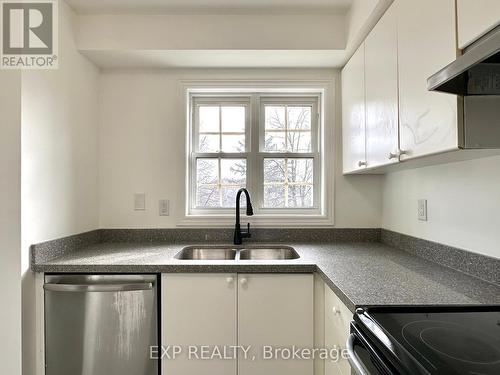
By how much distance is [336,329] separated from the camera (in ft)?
4.22

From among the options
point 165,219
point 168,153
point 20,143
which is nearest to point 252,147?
point 168,153

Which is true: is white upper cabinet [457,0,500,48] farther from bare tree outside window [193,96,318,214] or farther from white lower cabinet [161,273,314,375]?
bare tree outside window [193,96,318,214]

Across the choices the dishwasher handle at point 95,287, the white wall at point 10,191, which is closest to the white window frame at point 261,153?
the dishwasher handle at point 95,287

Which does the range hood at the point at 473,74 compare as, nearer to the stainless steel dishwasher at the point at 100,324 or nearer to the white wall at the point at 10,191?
the stainless steel dishwasher at the point at 100,324

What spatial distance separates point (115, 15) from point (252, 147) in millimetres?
1272

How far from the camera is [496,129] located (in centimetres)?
91

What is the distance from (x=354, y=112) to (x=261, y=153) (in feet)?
2.47

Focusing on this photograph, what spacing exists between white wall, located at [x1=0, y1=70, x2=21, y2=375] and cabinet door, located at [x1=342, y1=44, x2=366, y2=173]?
1844 millimetres

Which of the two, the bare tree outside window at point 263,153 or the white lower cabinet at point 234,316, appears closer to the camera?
the white lower cabinet at point 234,316

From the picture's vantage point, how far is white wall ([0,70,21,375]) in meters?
1.46

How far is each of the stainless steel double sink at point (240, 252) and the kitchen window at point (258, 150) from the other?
340 millimetres

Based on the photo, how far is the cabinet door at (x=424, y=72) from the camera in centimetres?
96

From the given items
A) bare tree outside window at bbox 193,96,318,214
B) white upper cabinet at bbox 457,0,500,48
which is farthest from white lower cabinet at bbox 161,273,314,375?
white upper cabinet at bbox 457,0,500,48

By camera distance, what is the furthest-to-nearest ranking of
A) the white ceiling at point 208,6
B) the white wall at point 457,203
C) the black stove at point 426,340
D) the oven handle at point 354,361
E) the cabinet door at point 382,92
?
the white ceiling at point 208,6
the cabinet door at point 382,92
the white wall at point 457,203
the oven handle at point 354,361
the black stove at point 426,340
